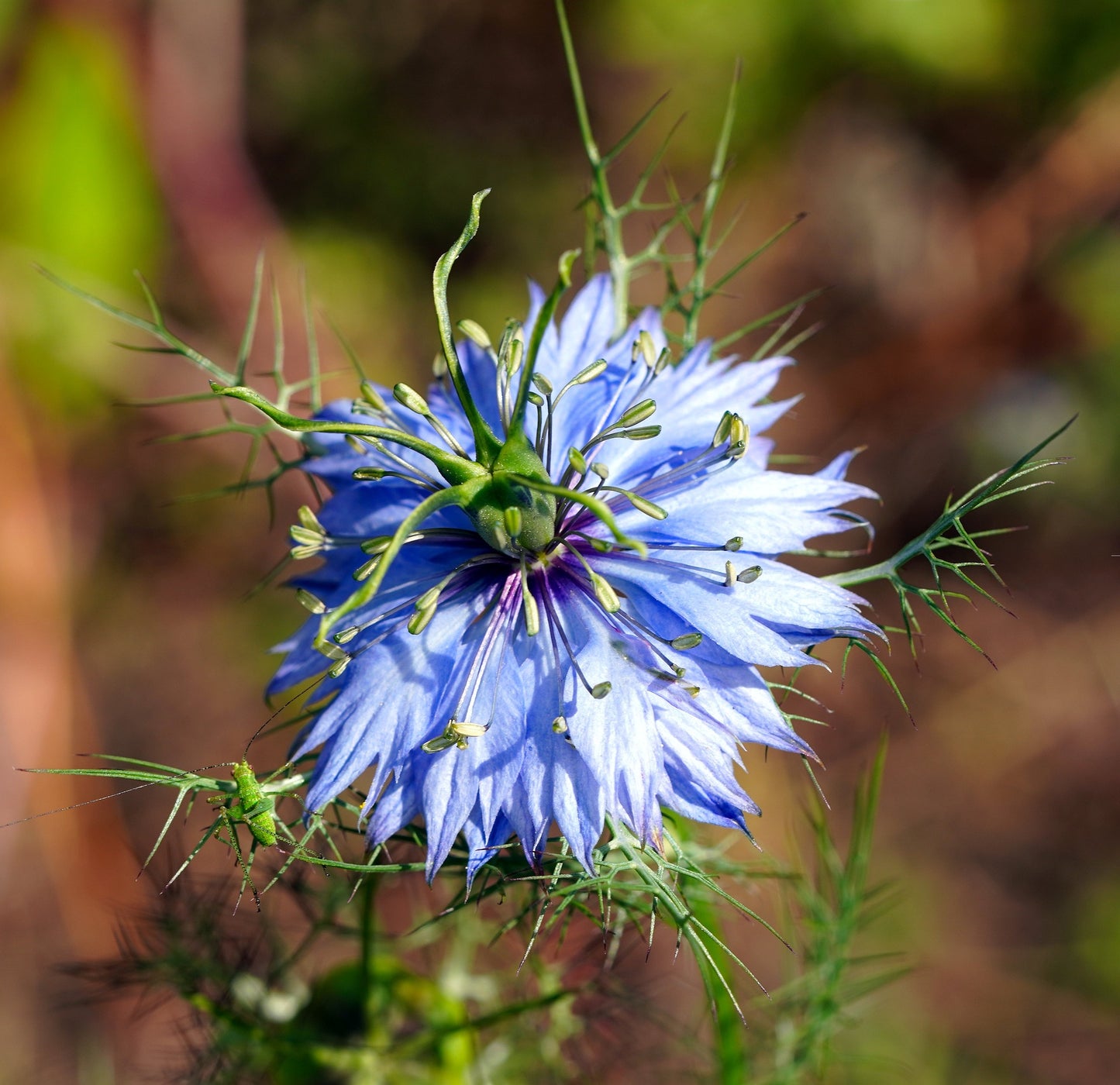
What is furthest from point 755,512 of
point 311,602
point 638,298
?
point 638,298

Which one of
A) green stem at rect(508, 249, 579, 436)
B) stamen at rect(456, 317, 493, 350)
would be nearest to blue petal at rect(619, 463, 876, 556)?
green stem at rect(508, 249, 579, 436)

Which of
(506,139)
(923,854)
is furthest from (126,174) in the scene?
(923,854)

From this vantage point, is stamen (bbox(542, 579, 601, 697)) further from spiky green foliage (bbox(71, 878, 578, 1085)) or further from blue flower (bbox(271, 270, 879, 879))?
spiky green foliage (bbox(71, 878, 578, 1085))

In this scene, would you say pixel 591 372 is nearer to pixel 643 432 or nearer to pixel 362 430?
pixel 643 432

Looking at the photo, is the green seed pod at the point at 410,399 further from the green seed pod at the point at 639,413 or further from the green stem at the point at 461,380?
the green seed pod at the point at 639,413

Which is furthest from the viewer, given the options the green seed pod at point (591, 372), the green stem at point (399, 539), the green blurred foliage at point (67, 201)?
the green blurred foliage at point (67, 201)

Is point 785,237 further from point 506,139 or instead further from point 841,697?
point 841,697

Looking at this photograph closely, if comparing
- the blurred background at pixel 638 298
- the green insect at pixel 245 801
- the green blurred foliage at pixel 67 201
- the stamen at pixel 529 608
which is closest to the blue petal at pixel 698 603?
the stamen at pixel 529 608
